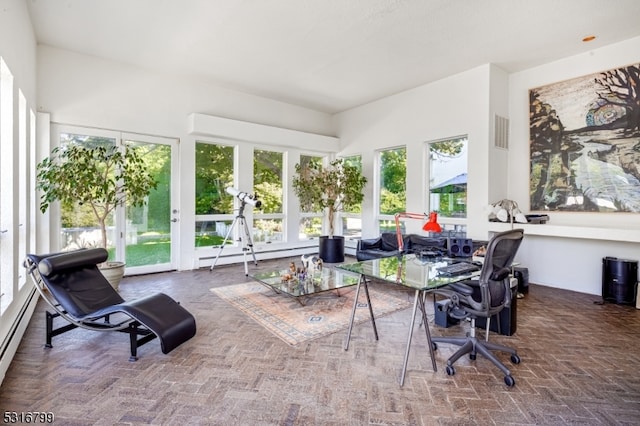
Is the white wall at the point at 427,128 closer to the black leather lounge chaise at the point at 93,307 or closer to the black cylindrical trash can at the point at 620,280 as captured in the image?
the black cylindrical trash can at the point at 620,280

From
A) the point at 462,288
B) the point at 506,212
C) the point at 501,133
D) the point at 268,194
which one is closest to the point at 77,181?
the point at 268,194

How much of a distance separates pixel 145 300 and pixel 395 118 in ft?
18.4

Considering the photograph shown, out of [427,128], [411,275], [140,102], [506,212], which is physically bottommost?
[411,275]

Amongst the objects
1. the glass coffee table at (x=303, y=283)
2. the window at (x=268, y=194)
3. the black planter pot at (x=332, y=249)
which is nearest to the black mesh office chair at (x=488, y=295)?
the glass coffee table at (x=303, y=283)

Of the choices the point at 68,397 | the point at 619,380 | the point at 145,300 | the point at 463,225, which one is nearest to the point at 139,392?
the point at 68,397

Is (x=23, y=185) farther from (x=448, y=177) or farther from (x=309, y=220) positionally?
(x=448, y=177)

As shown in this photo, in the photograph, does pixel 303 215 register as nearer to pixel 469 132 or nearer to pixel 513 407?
pixel 469 132

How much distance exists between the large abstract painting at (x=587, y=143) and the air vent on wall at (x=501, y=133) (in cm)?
34

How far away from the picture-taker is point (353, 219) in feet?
25.4

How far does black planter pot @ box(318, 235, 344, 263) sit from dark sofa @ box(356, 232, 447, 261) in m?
0.97

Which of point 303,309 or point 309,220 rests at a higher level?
point 309,220

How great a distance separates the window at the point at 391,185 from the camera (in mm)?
6566

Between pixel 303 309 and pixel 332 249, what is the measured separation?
3037 millimetres

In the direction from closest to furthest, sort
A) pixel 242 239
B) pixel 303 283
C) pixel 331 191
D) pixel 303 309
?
pixel 303 309, pixel 303 283, pixel 242 239, pixel 331 191
